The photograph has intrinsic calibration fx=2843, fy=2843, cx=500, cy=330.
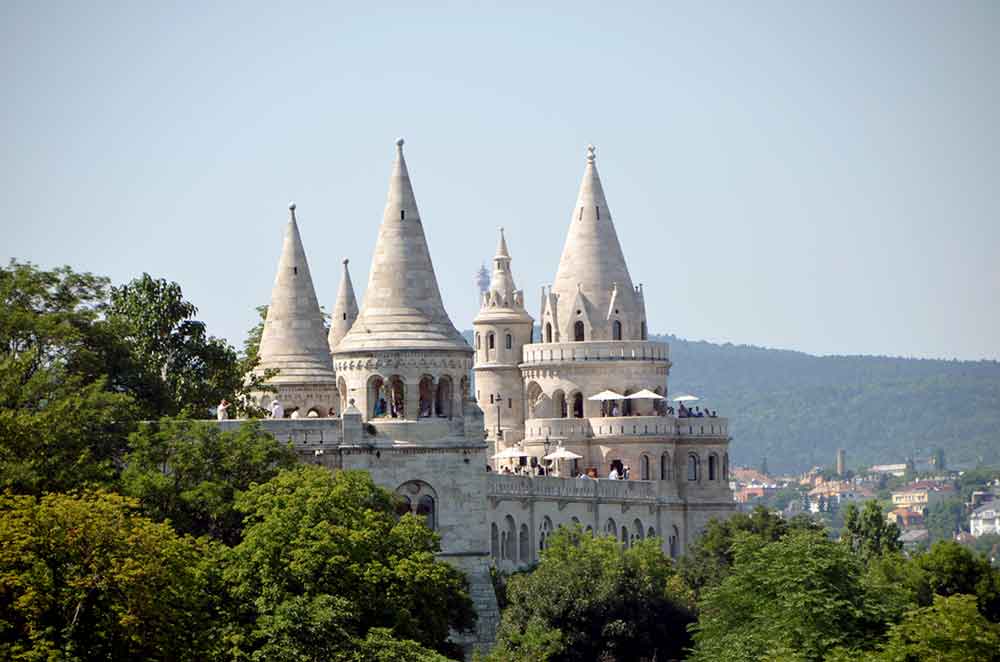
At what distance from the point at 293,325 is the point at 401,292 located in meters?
12.2

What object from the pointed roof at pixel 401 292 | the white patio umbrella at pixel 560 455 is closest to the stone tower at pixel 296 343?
the pointed roof at pixel 401 292

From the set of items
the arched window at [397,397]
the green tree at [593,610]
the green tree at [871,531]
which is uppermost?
the arched window at [397,397]

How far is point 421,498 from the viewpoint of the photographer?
3450 inches

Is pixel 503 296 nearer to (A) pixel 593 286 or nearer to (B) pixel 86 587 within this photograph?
(A) pixel 593 286

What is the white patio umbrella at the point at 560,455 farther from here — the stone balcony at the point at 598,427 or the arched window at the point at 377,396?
the arched window at the point at 377,396

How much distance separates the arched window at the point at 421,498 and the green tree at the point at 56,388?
878 cm

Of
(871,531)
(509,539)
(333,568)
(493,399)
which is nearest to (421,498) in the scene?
(333,568)

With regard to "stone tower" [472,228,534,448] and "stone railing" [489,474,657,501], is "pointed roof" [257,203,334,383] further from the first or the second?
"stone tower" [472,228,534,448]

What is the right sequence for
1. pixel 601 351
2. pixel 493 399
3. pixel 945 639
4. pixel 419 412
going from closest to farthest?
pixel 945 639 → pixel 419 412 → pixel 601 351 → pixel 493 399

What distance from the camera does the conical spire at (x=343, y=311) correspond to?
111 meters

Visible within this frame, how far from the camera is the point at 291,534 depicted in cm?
7688

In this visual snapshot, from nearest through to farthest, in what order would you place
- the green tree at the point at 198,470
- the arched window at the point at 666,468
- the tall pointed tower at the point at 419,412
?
the green tree at the point at 198,470
the tall pointed tower at the point at 419,412
the arched window at the point at 666,468

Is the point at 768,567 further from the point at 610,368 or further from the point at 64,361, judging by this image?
the point at 610,368

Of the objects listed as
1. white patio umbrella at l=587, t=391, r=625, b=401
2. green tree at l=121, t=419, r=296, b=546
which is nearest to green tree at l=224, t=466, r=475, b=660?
green tree at l=121, t=419, r=296, b=546
